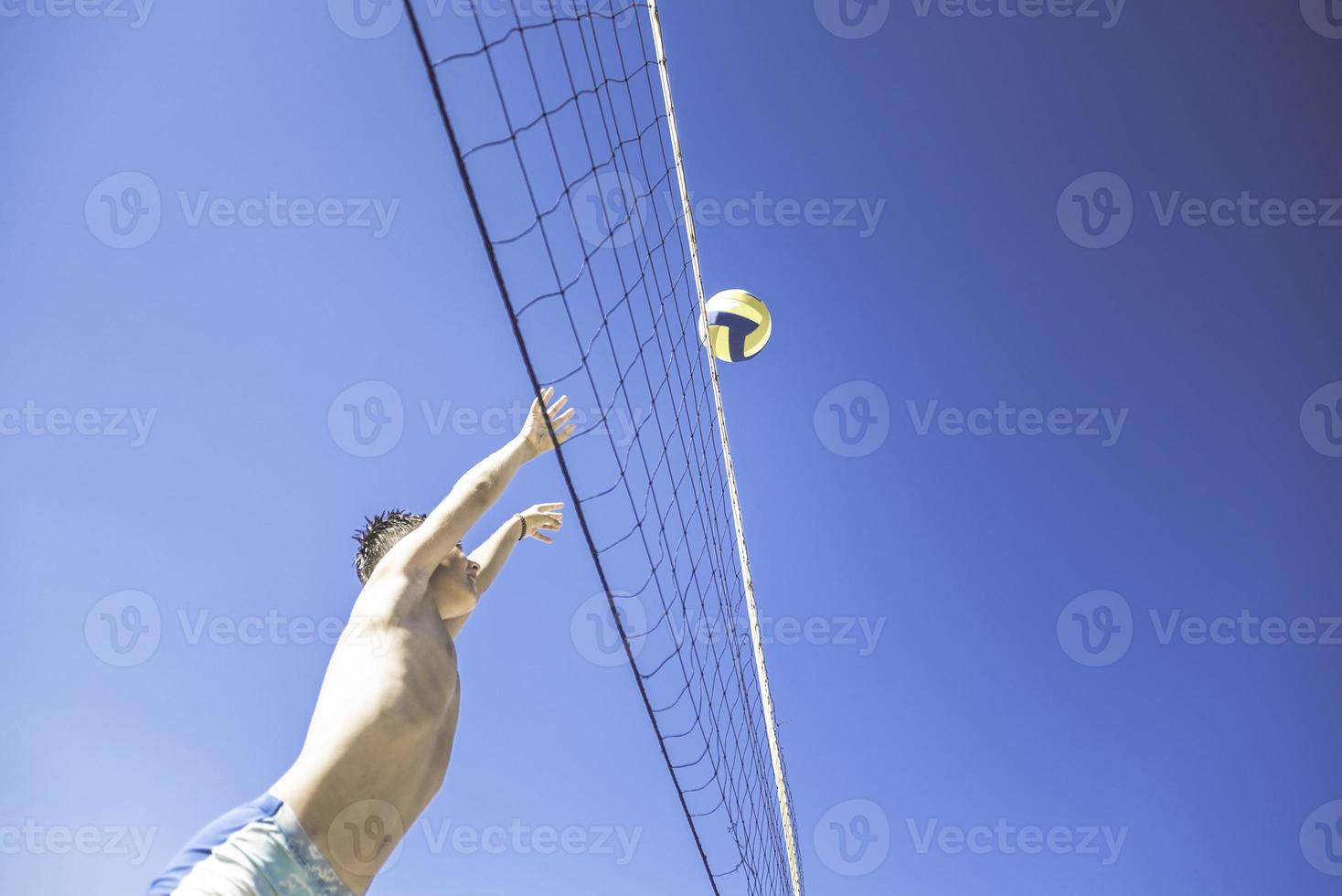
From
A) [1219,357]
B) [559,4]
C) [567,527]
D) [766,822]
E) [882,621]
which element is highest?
[1219,357]

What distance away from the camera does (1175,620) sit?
838cm

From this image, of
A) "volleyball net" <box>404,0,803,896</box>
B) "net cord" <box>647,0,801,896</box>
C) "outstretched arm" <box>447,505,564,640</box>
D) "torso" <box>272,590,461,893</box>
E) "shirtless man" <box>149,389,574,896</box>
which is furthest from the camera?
"volleyball net" <box>404,0,803,896</box>

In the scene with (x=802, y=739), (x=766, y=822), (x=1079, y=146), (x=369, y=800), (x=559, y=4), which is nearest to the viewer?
(x=369, y=800)

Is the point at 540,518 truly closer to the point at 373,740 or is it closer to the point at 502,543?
the point at 502,543

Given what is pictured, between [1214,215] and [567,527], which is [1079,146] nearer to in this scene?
[1214,215]

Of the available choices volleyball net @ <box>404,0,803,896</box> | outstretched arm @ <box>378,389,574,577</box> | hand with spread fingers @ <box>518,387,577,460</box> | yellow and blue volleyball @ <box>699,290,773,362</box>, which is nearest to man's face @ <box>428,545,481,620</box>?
outstretched arm @ <box>378,389,574,577</box>

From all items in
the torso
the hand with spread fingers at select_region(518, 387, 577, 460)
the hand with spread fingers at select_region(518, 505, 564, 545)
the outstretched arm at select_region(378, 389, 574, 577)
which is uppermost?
the hand with spread fingers at select_region(518, 505, 564, 545)

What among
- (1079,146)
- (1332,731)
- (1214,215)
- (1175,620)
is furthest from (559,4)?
(1332,731)

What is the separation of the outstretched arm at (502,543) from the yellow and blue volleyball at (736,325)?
6.48 ft

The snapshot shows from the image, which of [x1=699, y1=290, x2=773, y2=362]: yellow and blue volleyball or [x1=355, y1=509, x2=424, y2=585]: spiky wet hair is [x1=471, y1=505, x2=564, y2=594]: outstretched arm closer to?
[x1=355, y1=509, x2=424, y2=585]: spiky wet hair

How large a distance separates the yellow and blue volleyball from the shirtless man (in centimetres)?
252

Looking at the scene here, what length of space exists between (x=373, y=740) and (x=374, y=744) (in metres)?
0.01

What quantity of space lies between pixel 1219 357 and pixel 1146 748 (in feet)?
12.7

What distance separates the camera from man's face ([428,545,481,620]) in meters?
2.97
